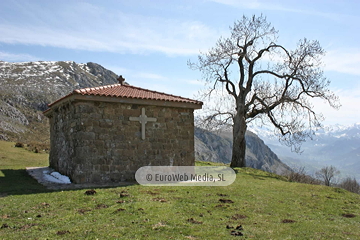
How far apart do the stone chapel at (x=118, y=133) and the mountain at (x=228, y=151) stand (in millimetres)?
59410

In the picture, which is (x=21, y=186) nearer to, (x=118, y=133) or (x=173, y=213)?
(x=118, y=133)

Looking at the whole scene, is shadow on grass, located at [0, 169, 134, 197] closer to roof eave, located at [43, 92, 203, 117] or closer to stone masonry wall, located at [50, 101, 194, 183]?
stone masonry wall, located at [50, 101, 194, 183]

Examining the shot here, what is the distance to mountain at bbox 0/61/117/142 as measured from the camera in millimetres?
47219

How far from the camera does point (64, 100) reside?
12398 millimetres

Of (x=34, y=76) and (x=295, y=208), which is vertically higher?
(x=34, y=76)

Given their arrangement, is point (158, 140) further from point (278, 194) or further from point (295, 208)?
point (295, 208)

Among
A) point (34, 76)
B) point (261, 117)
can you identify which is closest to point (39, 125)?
point (34, 76)

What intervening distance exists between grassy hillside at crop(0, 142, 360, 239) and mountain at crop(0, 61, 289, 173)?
15595 mm

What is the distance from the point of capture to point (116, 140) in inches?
470

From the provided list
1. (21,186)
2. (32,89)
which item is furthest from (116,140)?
(32,89)

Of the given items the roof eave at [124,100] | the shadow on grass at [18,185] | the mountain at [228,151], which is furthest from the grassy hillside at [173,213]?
the mountain at [228,151]

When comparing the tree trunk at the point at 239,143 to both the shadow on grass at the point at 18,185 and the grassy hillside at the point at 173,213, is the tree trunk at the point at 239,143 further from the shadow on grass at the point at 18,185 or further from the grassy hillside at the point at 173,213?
the shadow on grass at the point at 18,185

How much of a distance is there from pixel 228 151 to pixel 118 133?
329ft

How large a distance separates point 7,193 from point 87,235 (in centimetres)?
527
